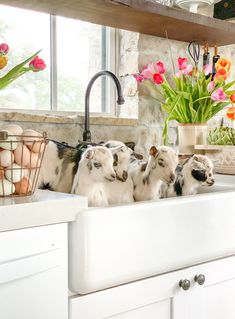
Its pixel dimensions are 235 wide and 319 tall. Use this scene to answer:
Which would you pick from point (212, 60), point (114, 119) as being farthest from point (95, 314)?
point (212, 60)

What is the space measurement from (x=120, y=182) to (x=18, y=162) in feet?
1.19

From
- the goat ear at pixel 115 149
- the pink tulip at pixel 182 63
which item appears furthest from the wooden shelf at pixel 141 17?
the goat ear at pixel 115 149

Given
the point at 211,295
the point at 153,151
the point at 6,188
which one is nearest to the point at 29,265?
the point at 6,188

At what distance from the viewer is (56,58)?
5.86 ft

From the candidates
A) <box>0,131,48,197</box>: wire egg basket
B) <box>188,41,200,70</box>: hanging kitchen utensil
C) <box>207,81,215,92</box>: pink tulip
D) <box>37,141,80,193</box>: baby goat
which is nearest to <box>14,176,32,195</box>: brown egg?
<box>0,131,48,197</box>: wire egg basket

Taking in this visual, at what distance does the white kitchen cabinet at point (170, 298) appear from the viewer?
3.53 feet

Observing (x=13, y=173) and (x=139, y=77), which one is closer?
(x=13, y=173)

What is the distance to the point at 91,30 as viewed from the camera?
75.1 inches

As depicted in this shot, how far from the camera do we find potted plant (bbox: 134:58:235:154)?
1.84 m

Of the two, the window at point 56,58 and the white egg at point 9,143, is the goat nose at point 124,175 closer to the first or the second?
the white egg at point 9,143

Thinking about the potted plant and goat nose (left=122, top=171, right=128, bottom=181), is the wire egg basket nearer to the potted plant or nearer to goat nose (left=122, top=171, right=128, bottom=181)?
goat nose (left=122, top=171, right=128, bottom=181)

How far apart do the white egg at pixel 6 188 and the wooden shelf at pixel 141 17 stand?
2.67ft

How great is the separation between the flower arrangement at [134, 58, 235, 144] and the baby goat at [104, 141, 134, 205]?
1.95 feet

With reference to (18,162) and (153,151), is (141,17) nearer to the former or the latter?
(153,151)
